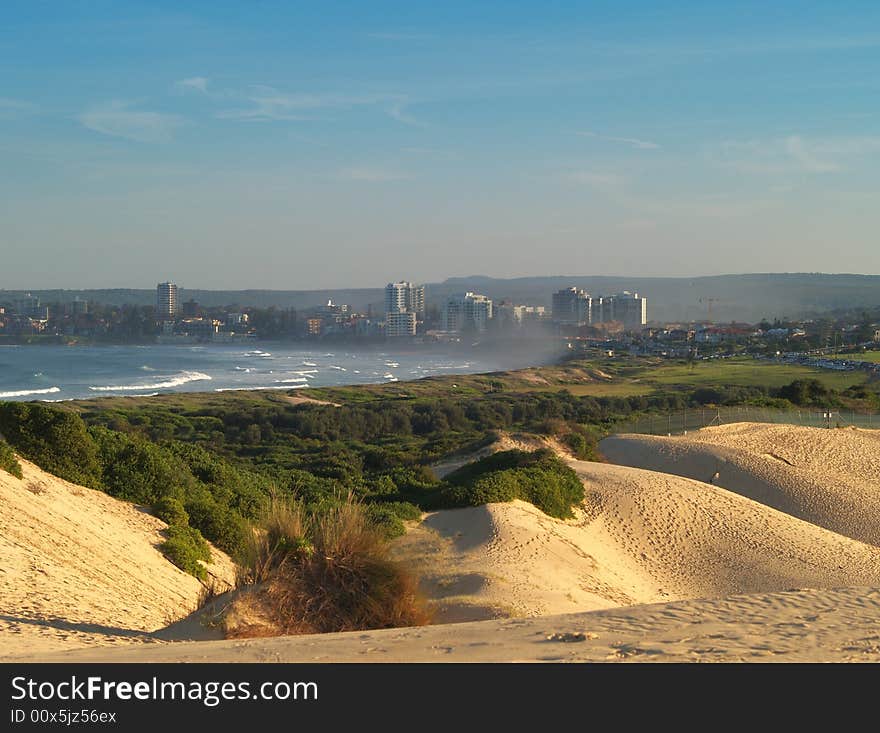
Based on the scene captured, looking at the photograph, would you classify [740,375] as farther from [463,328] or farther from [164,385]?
[463,328]

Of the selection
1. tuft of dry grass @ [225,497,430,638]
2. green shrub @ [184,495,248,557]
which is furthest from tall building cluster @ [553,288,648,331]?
tuft of dry grass @ [225,497,430,638]

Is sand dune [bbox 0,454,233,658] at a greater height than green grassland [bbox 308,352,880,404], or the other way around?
sand dune [bbox 0,454,233,658]

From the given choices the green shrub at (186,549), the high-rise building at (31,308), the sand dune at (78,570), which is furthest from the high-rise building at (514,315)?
the sand dune at (78,570)

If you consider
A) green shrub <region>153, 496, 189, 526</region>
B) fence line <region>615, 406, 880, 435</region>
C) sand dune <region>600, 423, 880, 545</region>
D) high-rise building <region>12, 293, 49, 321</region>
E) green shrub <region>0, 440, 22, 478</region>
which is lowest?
sand dune <region>600, 423, 880, 545</region>

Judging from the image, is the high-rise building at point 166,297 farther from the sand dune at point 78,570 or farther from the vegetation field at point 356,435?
the sand dune at point 78,570

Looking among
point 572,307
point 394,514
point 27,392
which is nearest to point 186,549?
point 394,514

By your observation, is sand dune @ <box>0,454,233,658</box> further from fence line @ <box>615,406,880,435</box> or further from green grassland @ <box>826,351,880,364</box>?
green grassland @ <box>826,351,880,364</box>

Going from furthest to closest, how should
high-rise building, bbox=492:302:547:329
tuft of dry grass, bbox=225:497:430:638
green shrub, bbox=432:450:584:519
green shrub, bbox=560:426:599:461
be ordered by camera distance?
high-rise building, bbox=492:302:547:329 → green shrub, bbox=560:426:599:461 → green shrub, bbox=432:450:584:519 → tuft of dry grass, bbox=225:497:430:638
